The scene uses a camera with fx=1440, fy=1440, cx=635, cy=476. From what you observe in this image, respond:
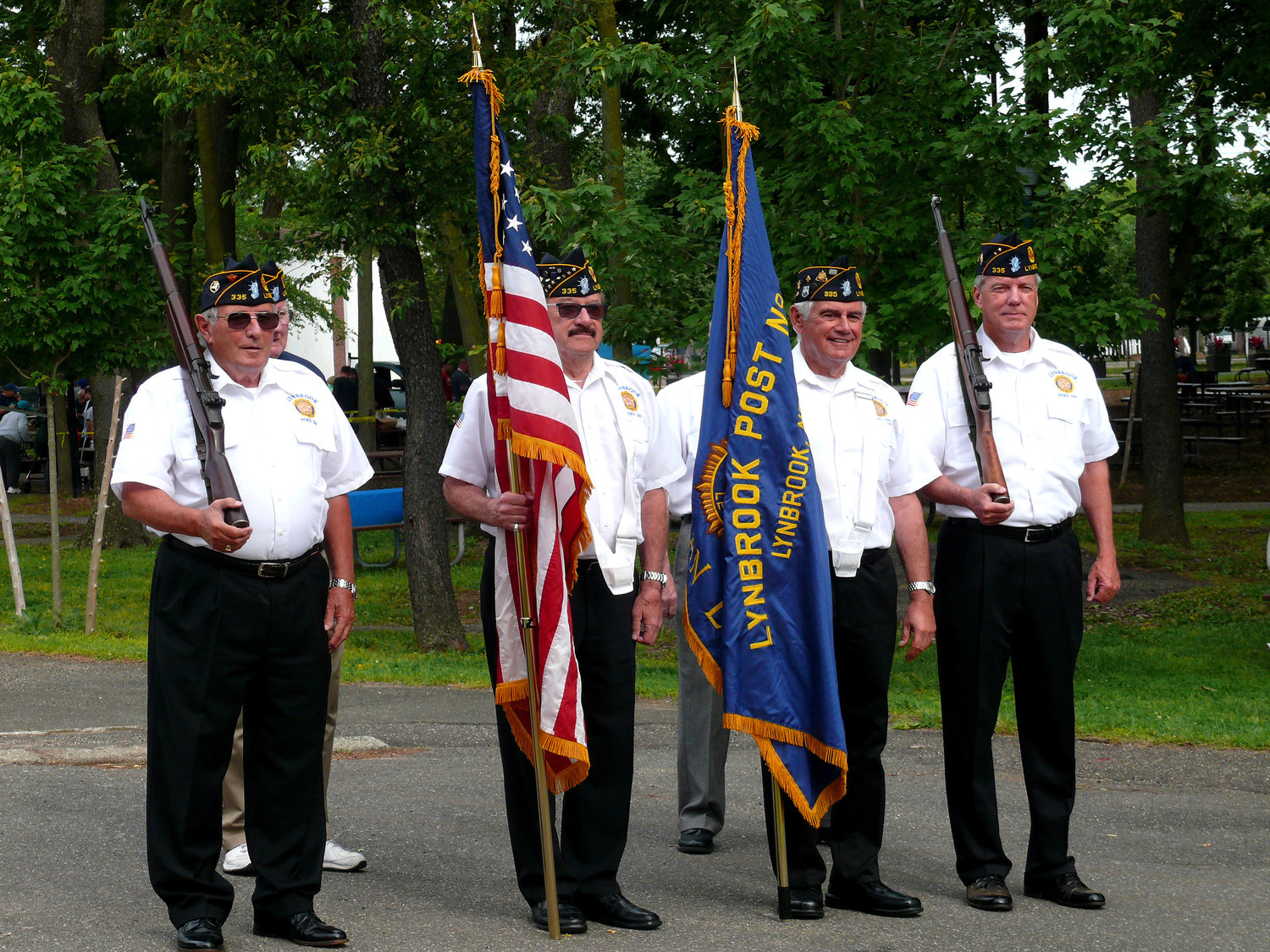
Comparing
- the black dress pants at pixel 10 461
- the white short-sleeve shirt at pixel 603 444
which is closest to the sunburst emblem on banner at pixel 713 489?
the white short-sleeve shirt at pixel 603 444

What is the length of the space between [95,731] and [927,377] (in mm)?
5304

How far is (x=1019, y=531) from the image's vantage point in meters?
Result: 5.38

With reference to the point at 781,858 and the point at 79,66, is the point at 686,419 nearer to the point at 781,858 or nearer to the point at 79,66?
the point at 781,858

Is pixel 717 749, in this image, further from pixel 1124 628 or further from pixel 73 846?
pixel 1124 628

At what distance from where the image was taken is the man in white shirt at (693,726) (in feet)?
20.1

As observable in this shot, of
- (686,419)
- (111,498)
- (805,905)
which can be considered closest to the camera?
(805,905)

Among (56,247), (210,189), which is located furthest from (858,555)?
(210,189)

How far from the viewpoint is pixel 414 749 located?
7961 mm

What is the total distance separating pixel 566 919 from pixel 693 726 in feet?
4.96

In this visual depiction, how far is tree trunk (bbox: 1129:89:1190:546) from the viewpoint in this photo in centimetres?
1664

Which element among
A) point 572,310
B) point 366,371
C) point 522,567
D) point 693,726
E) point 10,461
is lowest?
point 693,726

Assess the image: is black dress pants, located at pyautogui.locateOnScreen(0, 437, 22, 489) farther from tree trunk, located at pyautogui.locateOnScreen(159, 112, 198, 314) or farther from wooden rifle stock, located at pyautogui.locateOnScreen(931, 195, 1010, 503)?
wooden rifle stock, located at pyautogui.locateOnScreen(931, 195, 1010, 503)

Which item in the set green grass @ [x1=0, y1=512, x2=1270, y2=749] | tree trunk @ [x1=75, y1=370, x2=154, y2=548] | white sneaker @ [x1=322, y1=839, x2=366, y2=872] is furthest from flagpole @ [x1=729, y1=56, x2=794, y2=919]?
tree trunk @ [x1=75, y1=370, x2=154, y2=548]

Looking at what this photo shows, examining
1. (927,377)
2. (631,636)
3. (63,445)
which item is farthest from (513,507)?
(63,445)
